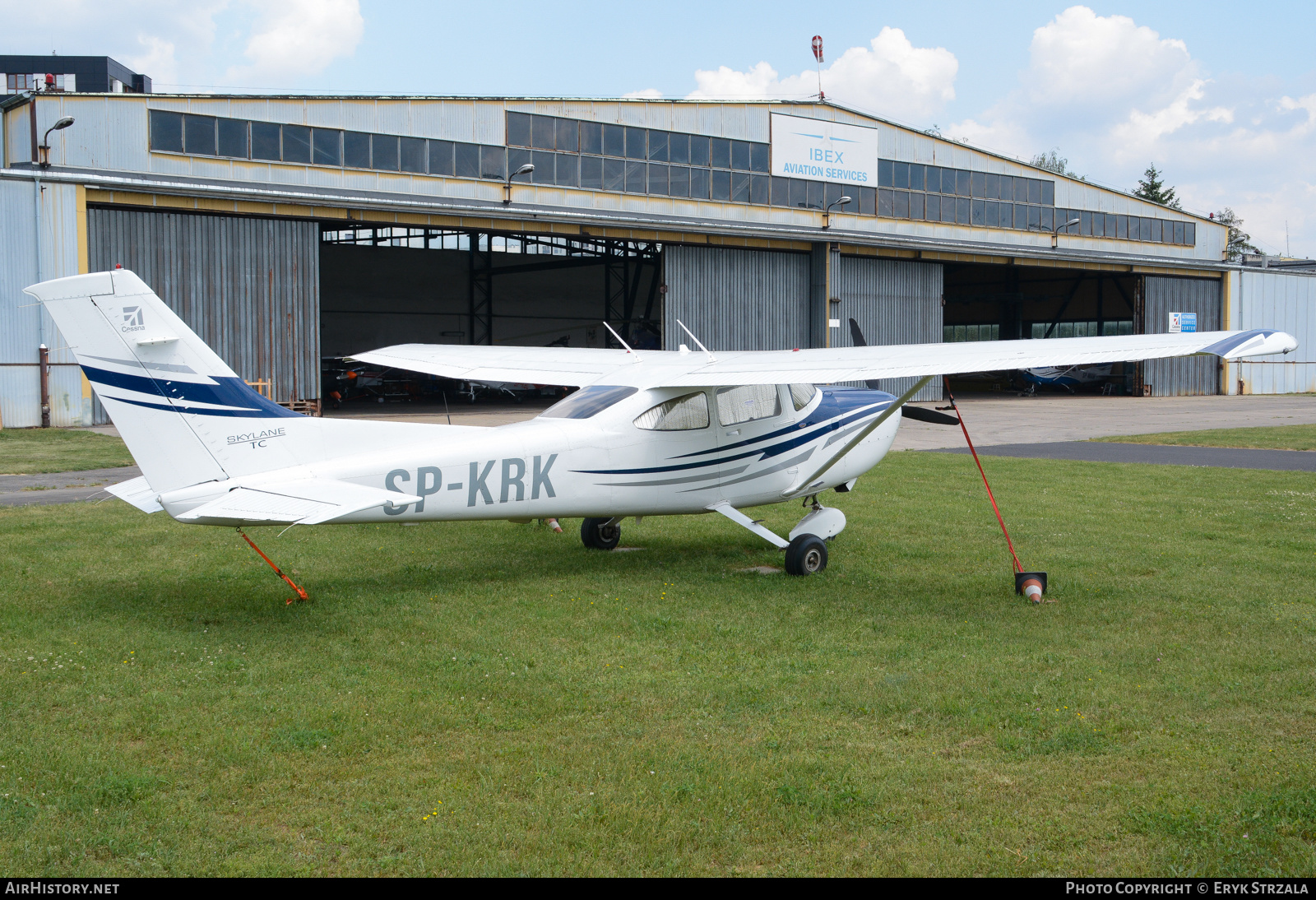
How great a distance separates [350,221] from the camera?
29.1 meters

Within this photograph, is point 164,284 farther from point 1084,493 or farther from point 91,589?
point 1084,493

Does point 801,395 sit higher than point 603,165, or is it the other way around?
point 603,165

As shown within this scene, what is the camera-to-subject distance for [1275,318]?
49.9 m

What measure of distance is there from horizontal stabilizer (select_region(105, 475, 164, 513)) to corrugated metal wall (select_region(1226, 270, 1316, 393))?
5146 cm

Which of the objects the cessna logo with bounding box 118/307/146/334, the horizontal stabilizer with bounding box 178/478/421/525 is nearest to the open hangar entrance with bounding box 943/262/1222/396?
the horizontal stabilizer with bounding box 178/478/421/525

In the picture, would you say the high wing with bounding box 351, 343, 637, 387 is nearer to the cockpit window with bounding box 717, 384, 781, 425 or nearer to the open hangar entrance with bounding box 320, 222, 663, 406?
the cockpit window with bounding box 717, 384, 781, 425

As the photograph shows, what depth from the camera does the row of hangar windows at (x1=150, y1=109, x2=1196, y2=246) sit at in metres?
27.3

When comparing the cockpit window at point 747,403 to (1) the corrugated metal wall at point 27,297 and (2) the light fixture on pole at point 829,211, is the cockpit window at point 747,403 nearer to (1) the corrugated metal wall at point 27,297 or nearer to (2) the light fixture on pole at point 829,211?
(1) the corrugated metal wall at point 27,297

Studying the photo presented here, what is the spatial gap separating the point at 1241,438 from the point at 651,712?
2238cm

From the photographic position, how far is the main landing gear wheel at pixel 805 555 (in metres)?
9.59

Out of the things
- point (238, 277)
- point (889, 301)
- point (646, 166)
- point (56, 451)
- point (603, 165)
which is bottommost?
point (56, 451)

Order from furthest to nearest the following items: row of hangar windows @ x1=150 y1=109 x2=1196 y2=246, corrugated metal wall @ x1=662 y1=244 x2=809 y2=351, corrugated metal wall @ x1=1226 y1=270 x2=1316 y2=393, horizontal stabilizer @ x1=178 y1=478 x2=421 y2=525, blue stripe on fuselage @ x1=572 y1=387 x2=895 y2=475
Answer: corrugated metal wall @ x1=1226 y1=270 x2=1316 y2=393 → corrugated metal wall @ x1=662 y1=244 x2=809 y2=351 → row of hangar windows @ x1=150 y1=109 x2=1196 y2=246 → blue stripe on fuselage @ x1=572 y1=387 x2=895 y2=475 → horizontal stabilizer @ x1=178 y1=478 x2=421 y2=525

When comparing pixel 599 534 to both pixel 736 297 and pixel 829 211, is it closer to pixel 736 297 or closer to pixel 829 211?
pixel 736 297

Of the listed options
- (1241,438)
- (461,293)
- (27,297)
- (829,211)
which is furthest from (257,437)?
(461,293)
